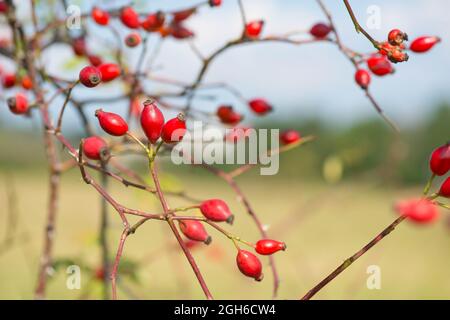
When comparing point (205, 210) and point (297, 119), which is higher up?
point (297, 119)

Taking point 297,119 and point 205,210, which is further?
point 297,119

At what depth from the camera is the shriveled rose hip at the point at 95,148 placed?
611 mm

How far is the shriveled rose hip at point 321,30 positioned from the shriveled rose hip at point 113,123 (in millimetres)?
353

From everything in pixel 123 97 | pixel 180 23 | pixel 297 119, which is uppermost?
pixel 297 119

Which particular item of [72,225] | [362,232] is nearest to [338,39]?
[72,225]

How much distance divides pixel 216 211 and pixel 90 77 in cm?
17

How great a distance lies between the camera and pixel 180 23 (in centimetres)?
100

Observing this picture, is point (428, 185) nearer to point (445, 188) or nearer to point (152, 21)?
point (445, 188)

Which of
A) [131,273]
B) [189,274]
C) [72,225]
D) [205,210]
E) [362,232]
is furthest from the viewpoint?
[362,232]

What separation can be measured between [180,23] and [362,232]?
8906 millimetres

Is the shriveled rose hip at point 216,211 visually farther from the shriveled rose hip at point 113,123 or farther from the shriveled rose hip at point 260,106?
the shriveled rose hip at point 260,106

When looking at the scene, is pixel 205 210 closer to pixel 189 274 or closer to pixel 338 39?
pixel 338 39

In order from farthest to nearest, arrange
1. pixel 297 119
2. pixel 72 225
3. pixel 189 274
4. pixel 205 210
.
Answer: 1. pixel 297 119
2. pixel 72 225
3. pixel 189 274
4. pixel 205 210
